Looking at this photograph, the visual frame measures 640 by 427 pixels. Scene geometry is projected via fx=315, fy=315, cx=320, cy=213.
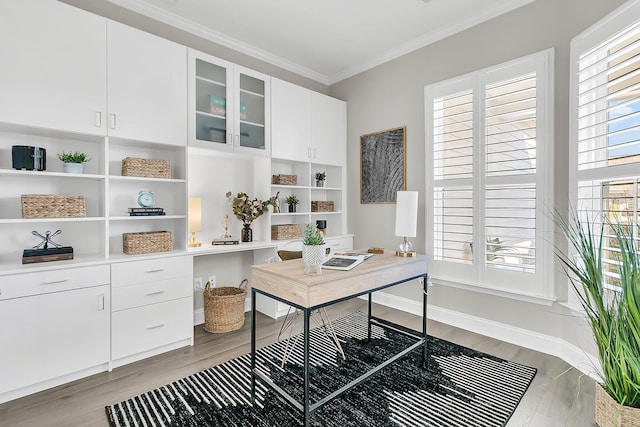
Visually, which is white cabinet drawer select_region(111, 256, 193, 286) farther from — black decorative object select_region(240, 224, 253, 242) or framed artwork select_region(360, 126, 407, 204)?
framed artwork select_region(360, 126, 407, 204)

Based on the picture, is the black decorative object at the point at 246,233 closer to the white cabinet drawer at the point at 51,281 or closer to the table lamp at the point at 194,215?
the table lamp at the point at 194,215

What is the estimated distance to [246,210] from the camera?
11.0ft

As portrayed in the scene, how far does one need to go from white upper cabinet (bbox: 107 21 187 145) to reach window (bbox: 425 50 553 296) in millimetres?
2447

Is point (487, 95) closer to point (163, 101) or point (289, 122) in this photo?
point (289, 122)

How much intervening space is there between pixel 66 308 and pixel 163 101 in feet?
5.62

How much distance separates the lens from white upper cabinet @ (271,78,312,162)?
3.47 metres

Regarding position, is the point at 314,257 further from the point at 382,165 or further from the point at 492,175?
the point at 382,165

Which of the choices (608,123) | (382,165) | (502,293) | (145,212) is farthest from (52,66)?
(502,293)

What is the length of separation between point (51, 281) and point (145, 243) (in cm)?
65

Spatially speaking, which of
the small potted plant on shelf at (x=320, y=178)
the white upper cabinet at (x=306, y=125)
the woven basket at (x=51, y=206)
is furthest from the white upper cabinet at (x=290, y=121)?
the woven basket at (x=51, y=206)

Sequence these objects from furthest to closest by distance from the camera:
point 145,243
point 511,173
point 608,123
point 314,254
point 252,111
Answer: point 252,111
point 511,173
point 145,243
point 608,123
point 314,254

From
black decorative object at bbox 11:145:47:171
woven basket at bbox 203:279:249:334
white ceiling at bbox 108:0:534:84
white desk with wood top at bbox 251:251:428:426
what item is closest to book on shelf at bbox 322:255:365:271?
white desk with wood top at bbox 251:251:428:426

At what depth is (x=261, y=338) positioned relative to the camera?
2.89 metres

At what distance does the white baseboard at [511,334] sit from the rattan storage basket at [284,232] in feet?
4.59
